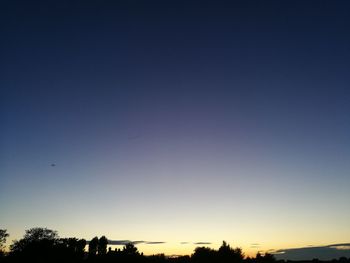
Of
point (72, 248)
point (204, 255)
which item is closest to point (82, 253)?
point (72, 248)

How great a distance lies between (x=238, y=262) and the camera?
142625mm

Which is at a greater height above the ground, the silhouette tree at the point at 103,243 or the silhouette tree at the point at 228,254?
the silhouette tree at the point at 103,243

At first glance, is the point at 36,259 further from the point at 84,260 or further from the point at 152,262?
the point at 152,262

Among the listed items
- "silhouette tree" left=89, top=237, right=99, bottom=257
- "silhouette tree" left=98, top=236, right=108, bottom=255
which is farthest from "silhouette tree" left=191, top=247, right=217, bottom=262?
"silhouette tree" left=89, top=237, right=99, bottom=257

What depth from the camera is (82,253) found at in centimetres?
14562

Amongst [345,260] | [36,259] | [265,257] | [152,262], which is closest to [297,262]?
[345,260]

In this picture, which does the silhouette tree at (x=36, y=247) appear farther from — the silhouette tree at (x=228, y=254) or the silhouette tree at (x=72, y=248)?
the silhouette tree at (x=228, y=254)

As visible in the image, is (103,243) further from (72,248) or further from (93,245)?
(72,248)

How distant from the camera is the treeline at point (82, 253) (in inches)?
4875

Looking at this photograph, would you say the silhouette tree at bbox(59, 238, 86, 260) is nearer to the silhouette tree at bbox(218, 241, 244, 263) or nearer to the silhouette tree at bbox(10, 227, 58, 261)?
the silhouette tree at bbox(10, 227, 58, 261)

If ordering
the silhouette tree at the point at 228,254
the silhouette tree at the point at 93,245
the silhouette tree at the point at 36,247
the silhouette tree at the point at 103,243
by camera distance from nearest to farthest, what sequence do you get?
the silhouette tree at the point at 36,247, the silhouette tree at the point at 228,254, the silhouette tree at the point at 93,245, the silhouette tree at the point at 103,243

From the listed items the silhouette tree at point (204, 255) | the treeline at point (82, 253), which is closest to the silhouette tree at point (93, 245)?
the treeline at point (82, 253)

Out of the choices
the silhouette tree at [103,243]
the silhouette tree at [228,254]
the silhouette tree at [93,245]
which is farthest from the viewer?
the silhouette tree at [103,243]

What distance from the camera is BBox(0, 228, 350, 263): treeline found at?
12381 centimetres
